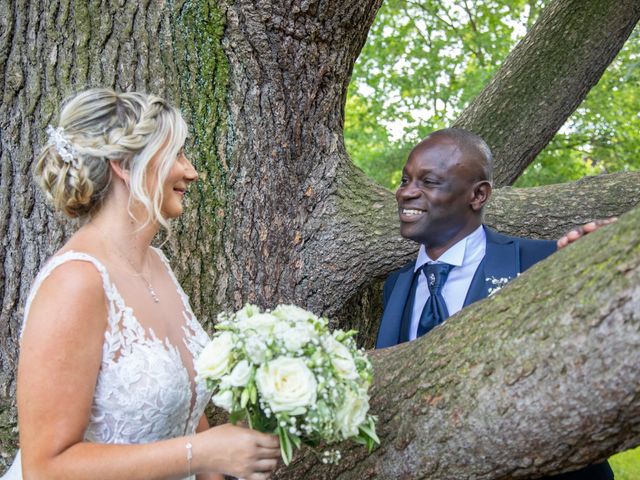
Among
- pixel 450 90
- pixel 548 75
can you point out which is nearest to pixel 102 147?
pixel 548 75

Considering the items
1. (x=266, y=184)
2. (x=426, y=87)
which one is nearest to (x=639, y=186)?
(x=266, y=184)

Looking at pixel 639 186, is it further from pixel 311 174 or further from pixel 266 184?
pixel 266 184

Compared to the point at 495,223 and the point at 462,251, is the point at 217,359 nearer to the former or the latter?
the point at 462,251

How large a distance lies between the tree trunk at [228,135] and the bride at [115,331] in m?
0.74

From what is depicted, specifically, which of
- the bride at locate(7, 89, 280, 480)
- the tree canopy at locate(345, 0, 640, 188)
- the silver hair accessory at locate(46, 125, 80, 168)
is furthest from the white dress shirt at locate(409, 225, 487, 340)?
the tree canopy at locate(345, 0, 640, 188)

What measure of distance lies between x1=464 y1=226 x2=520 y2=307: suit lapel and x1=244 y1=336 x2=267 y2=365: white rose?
1676 millimetres

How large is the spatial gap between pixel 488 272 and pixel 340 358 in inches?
63.9

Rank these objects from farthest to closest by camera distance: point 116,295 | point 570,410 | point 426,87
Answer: point 426,87
point 116,295
point 570,410

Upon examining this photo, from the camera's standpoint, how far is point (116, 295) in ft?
9.11

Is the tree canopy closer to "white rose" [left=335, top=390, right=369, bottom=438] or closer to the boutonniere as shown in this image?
the boutonniere

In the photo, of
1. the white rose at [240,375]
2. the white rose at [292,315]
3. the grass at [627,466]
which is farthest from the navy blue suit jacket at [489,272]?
the grass at [627,466]

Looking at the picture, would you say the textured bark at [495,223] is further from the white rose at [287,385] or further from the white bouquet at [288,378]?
the white rose at [287,385]

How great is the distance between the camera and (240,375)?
2.36m

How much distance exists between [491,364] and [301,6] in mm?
2317
